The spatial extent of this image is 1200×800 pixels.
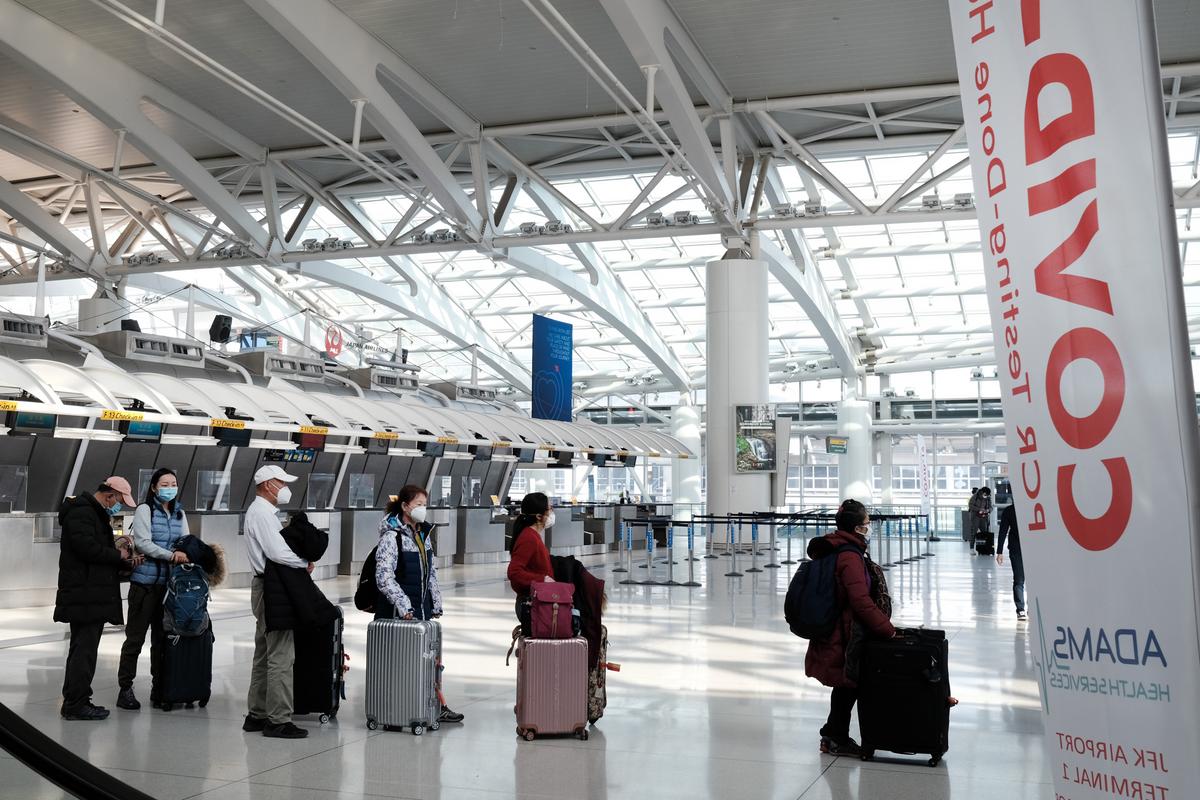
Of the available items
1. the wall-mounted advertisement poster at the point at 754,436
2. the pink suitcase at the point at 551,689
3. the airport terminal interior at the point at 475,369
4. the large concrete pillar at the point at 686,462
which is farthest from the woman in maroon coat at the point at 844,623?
the large concrete pillar at the point at 686,462

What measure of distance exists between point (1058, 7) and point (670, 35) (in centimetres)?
1590

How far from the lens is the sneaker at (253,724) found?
22.7 feet

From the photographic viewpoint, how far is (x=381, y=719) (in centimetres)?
698

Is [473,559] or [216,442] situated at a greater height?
[216,442]

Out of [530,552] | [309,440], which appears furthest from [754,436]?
[530,552]

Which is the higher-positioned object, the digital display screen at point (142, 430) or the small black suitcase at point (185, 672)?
the digital display screen at point (142, 430)

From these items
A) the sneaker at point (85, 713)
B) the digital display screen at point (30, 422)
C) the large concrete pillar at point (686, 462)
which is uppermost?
the large concrete pillar at point (686, 462)

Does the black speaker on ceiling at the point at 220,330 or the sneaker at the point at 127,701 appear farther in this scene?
the black speaker on ceiling at the point at 220,330

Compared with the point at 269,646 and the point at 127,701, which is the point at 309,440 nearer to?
the point at 127,701

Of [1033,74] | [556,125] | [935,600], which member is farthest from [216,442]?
[1033,74]

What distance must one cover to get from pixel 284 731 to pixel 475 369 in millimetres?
23753

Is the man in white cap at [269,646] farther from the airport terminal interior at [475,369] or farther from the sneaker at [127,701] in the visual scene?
the sneaker at [127,701]

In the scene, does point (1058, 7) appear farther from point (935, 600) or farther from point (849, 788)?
point (935, 600)

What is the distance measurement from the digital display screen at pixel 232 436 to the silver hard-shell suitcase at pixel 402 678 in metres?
11.1
